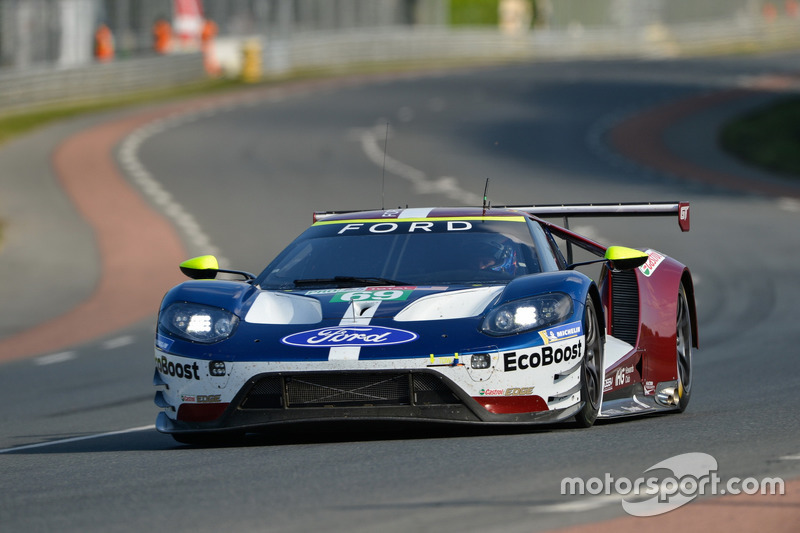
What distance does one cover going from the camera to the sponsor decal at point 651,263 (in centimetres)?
815

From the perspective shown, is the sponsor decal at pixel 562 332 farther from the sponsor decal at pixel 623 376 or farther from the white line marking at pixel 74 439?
the white line marking at pixel 74 439

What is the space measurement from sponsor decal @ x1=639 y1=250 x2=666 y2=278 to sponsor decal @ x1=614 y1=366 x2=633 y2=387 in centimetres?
68

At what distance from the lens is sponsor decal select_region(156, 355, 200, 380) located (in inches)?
264

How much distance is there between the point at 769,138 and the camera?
34312 millimetres

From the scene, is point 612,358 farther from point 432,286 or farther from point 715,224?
point 715,224

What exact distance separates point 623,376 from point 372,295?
1.52 meters

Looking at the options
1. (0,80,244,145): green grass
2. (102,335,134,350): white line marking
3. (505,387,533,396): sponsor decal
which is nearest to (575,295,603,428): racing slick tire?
(505,387,533,396): sponsor decal

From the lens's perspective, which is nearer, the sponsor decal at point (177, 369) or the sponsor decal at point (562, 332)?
the sponsor decal at point (562, 332)

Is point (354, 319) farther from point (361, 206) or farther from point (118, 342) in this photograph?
point (361, 206)

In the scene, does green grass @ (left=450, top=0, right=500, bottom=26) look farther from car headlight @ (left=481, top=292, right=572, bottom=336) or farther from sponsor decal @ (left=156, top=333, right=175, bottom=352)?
car headlight @ (left=481, top=292, right=572, bottom=336)

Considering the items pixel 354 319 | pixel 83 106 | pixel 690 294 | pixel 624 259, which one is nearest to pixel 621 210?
pixel 690 294

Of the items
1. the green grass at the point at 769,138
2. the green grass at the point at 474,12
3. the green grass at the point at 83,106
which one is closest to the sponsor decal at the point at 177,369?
the green grass at the point at 769,138

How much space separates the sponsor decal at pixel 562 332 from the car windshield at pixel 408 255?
628mm

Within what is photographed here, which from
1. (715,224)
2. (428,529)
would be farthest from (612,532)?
(715,224)
